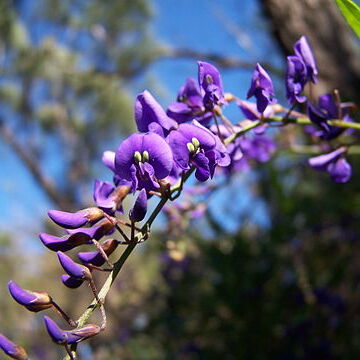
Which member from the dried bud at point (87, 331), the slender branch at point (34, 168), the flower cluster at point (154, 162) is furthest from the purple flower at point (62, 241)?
the slender branch at point (34, 168)

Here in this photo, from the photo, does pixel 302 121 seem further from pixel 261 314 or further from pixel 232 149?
pixel 261 314

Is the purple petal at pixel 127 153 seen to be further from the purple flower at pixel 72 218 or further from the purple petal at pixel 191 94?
the purple petal at pixel 191 94

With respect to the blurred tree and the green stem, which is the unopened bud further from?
the blurred tree

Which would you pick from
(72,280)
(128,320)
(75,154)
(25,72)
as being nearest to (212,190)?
(72,280)

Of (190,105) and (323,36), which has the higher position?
(190,105)

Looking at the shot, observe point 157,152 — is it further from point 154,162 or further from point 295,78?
point 295,78

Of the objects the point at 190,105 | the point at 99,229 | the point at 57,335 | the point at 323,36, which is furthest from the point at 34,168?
the point at 57,335
